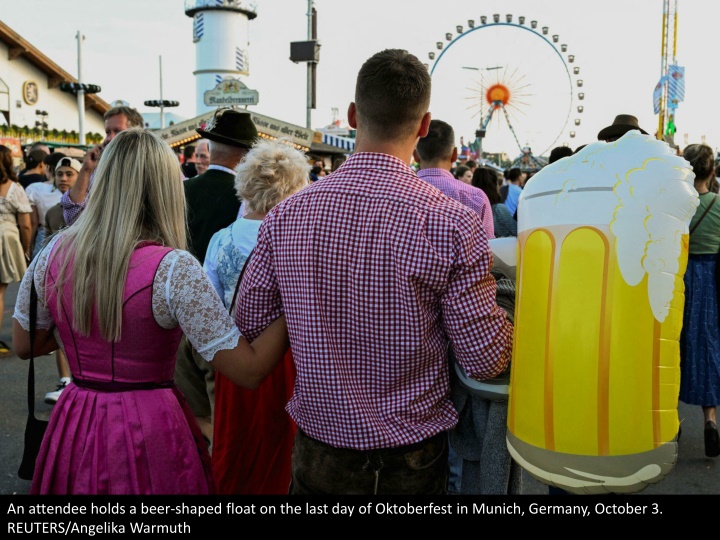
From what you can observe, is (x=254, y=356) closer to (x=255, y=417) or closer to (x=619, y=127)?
(x=255, y=417)

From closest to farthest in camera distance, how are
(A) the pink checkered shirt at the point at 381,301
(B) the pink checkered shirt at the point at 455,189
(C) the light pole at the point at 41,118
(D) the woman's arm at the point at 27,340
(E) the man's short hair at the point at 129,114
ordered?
(A) the pink checkered shirt at the point at 381,301 → (D) the woman's arm at the point at 27,340 → (E) the man's short hair at the point at 129,114 → (B) the pink checkered shirt at the point at 455,189 → (C) the light pole at the point at 41,118

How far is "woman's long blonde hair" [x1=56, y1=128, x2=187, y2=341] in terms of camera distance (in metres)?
2.02

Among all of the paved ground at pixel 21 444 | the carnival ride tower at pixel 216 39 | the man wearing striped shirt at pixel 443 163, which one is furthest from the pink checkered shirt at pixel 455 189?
the carnival ride tower at pixel 216 39

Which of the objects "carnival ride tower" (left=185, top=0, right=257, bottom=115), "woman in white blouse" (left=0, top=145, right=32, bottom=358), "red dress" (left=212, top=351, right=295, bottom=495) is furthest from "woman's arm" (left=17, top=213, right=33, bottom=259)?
"carnival ride tower" (left=185, top=0, right=257, bottom=115)

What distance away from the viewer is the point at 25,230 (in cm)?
700

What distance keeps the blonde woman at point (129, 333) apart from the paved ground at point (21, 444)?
210cm

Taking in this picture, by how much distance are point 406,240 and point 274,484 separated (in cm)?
178

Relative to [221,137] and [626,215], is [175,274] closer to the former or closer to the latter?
[626,215]

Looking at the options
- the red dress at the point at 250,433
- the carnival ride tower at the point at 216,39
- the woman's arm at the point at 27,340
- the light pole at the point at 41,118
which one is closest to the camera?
Result: the woman's arm at the point at 27,340

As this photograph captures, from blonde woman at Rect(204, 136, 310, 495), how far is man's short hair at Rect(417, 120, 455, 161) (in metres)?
1.82

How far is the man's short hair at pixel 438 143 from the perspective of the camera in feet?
16.1

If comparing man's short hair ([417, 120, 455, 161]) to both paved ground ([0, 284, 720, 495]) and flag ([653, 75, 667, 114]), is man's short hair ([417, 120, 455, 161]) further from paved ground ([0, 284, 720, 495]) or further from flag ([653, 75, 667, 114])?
flag ([653, 75, 667, 114])

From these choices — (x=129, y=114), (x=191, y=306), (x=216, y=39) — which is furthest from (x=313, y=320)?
(x=216, y=39)

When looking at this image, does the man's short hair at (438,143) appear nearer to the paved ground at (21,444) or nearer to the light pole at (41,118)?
the paved ground at (21,444)
